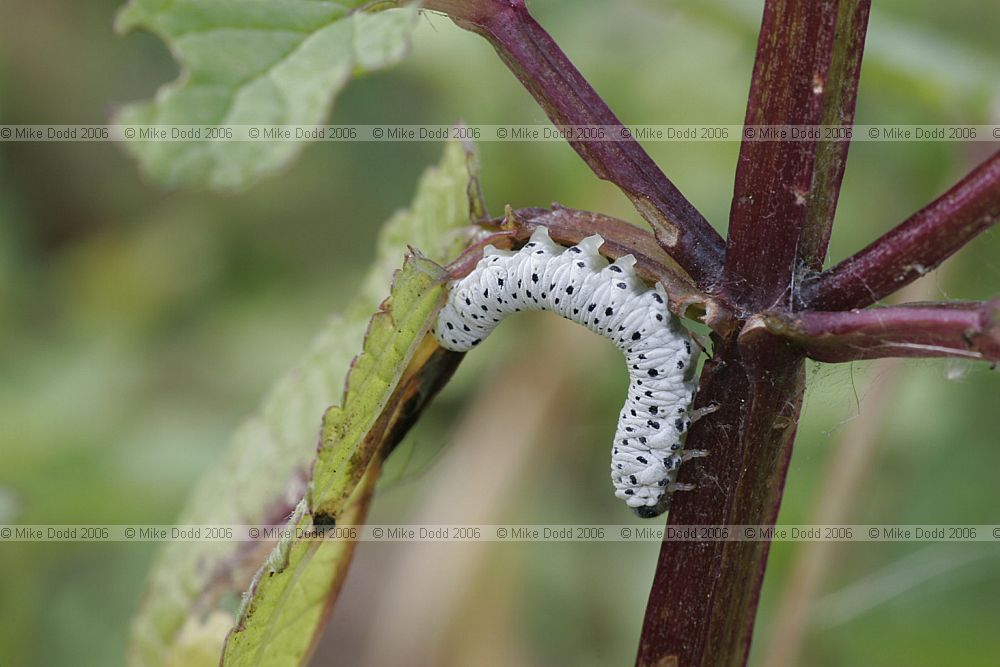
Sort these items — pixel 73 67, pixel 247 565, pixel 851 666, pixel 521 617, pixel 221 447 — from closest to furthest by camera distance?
pixel 247 565 → pixel 851 666 → pixel 521 617 → pixel 221 447 → pixel 73 67

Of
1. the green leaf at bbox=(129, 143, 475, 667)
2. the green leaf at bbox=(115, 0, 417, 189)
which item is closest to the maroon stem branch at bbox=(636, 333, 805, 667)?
the green leaf at bbox=(115, 0, 417, 189)

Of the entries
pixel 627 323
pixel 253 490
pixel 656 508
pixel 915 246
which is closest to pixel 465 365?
pixel 253 490

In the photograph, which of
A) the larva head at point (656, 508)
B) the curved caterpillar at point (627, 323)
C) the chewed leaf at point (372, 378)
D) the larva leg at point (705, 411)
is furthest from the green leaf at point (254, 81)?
the larva head at point (656, 508)

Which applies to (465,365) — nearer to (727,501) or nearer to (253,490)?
(253,490)

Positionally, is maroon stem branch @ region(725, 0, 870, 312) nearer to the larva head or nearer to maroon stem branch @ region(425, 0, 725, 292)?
maroon stem branch @ region(425, 0, 725, 292)

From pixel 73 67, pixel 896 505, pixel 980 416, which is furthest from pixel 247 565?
pixel 73 67

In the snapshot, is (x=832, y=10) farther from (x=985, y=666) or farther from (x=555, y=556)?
(x=555, y=556)

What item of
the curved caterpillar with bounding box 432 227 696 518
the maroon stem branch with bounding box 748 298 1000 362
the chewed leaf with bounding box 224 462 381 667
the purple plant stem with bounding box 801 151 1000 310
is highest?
the curved caterpillar with bounding box 432 227 696 518
